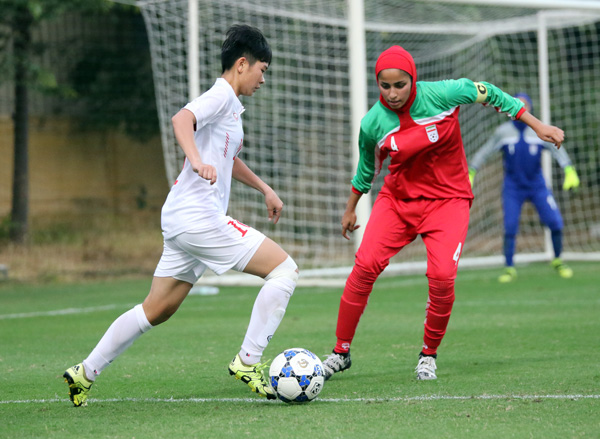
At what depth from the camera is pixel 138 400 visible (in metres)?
5.22

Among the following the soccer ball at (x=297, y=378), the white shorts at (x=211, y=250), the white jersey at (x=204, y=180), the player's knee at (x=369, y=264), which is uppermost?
the white jersey at (x=204, y=180)

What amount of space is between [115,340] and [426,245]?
2.01 meters

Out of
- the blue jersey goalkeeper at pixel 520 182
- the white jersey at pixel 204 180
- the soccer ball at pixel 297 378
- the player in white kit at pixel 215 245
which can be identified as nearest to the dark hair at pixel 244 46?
the player in white kit at pixel 215 245

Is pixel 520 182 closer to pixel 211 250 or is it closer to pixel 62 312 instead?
pixel 62 312

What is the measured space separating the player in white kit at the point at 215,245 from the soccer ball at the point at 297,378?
16 centimetres

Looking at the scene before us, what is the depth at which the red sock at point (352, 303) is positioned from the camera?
19.4ft

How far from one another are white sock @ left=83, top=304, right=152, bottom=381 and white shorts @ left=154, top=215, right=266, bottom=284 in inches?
10.5

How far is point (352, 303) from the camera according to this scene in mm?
5934

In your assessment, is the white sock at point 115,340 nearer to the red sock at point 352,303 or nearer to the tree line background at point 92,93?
the red sock at point 352,303

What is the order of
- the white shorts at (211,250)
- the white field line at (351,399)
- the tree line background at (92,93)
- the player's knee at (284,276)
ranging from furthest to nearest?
the tree line background at (92,93)
the player's knee at (284,276)
the white shorts at (211,250)
the white field line at (351,399)

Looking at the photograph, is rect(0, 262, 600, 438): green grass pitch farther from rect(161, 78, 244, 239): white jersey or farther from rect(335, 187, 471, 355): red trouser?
rect(161, 78, 244, 239): white jersey

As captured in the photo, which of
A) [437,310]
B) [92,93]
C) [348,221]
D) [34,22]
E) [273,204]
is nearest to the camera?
[273,204]

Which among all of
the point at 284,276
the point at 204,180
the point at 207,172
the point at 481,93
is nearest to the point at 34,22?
the point at 481,93

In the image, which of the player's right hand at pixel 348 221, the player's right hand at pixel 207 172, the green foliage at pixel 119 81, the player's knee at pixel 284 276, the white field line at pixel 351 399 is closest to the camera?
the player's right hand at pixel 207 172
